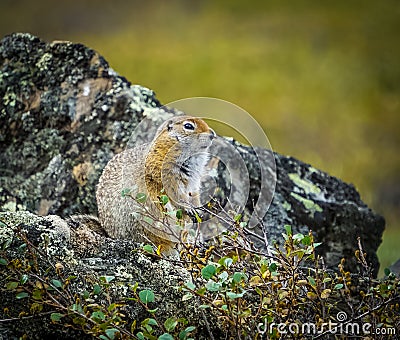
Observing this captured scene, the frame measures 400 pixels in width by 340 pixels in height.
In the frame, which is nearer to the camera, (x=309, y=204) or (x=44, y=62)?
(x=309, y=204)

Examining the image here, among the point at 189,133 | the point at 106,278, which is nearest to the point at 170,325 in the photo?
the point at 106,278

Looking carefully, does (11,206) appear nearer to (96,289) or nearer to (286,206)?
(286,206)

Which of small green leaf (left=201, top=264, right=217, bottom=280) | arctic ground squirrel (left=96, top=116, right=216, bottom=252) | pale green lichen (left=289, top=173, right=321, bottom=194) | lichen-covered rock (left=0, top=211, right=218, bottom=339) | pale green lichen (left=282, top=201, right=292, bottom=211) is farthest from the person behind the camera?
pale green lichen (left=289, top=173, right=321, bottom=194)

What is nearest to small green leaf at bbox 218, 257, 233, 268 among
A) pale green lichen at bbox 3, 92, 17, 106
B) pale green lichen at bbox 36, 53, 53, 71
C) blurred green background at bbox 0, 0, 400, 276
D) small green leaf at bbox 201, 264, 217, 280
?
small green leaf at bbox 201, 264, 217, 280

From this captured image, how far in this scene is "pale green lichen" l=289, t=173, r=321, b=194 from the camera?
5699 mm

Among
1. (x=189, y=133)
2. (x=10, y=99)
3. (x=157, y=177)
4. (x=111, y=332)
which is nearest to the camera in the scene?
(x=111, y=332)

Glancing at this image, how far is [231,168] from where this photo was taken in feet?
18.0

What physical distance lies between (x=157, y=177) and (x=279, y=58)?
51.0 feet

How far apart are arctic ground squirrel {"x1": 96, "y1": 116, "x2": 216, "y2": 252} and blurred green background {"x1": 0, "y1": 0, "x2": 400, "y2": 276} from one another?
9312 millimetres

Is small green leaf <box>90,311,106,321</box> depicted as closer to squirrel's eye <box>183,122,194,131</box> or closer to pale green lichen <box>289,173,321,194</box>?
squirrel's eye <box>183,122,194,131</box>

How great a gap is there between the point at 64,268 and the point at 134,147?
2.04 metres

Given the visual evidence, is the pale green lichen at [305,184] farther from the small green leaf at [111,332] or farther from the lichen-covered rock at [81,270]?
the small green leaf at [111,332]

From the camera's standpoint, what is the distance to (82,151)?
5.57 meters

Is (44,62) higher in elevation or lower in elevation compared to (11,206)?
higher
